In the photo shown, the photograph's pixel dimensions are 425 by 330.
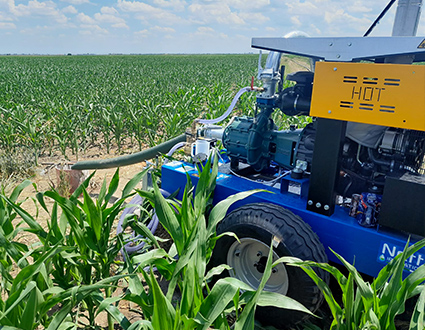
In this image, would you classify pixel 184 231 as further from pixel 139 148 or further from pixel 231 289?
pixel 139 148

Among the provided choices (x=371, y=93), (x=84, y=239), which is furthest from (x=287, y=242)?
(x=84, y=239)

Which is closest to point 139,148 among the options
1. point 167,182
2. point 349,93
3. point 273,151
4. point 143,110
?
point 143,110

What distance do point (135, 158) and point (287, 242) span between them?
2.82m

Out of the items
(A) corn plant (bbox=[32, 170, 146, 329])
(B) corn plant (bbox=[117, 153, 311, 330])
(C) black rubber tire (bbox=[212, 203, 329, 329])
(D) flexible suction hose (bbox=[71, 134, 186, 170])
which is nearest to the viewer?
(B) corn plant (bbox=[117, 153, 311, 330])

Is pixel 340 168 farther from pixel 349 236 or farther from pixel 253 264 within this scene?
pixel 253 264

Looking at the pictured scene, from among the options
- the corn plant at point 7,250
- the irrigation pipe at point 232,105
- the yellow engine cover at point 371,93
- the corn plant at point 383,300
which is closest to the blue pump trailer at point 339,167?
the yellow engine cover at point 371,93

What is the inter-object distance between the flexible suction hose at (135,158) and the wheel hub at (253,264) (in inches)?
86.9

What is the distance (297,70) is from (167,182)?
4.88ft

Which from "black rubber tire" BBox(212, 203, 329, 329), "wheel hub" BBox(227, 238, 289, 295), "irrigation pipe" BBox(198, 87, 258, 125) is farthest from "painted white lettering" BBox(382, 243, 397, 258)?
"irrigation pipe" BBox(198, 87, 258, 125)

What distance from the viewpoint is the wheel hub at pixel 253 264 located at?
249 centimetres

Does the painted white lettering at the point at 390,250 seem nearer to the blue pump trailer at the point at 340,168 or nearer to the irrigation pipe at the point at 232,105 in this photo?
the blue pump trailer at the point at 340,168

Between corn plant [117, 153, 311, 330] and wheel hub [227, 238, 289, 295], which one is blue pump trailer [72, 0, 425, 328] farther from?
corn plant [117, 153, 311, 330]

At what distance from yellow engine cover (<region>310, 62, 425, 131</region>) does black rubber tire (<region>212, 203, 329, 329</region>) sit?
706 mm

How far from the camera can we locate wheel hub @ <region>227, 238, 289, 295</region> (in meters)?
2.49
